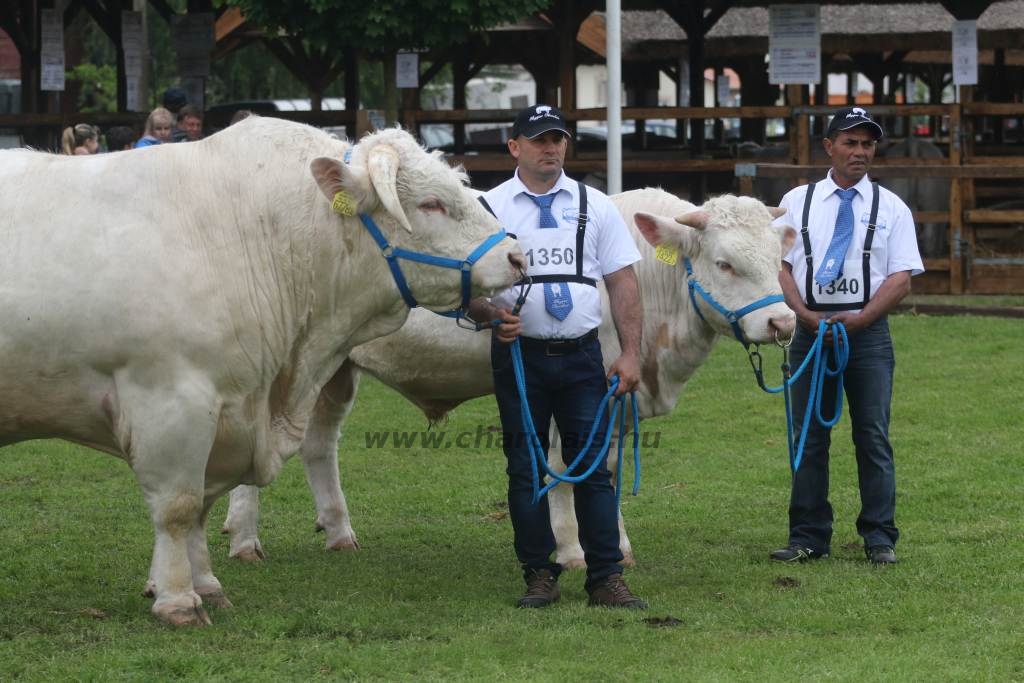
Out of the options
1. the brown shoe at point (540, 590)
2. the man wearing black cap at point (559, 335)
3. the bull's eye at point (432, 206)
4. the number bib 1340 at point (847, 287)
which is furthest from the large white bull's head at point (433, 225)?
the number bib 1340 at point (847, 287)

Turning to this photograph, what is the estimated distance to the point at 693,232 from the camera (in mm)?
7492

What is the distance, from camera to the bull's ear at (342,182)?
5.93 m

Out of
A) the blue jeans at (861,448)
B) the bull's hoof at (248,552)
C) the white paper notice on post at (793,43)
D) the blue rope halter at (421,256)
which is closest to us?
the blue rope halter at (421,256)

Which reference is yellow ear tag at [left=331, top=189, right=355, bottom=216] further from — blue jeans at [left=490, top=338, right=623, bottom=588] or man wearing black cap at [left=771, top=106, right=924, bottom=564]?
man wearing black cap at [left=771, top=106, right=924, bottom=564]

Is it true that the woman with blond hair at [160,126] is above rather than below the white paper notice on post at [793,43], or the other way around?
below

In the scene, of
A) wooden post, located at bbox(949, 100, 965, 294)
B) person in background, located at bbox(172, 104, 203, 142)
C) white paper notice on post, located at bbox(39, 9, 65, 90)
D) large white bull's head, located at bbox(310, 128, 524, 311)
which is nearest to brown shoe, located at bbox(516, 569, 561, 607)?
large white bull's head, located at bbox(310, 128, 524, 311)

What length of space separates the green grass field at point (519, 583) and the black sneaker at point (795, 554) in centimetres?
13

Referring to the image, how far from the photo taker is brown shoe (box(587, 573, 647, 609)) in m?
6.36

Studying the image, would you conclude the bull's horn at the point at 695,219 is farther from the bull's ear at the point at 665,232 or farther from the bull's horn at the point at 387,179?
the bull's horn at the point at 387,179

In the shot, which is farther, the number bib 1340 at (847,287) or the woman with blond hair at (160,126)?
the woman with blond hair at (160,126)

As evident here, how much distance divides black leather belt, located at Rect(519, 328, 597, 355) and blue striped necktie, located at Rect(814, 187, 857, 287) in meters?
1.43

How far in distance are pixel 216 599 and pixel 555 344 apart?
1834 millimetres

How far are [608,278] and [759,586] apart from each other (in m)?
1.58

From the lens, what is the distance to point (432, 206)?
6242mm
